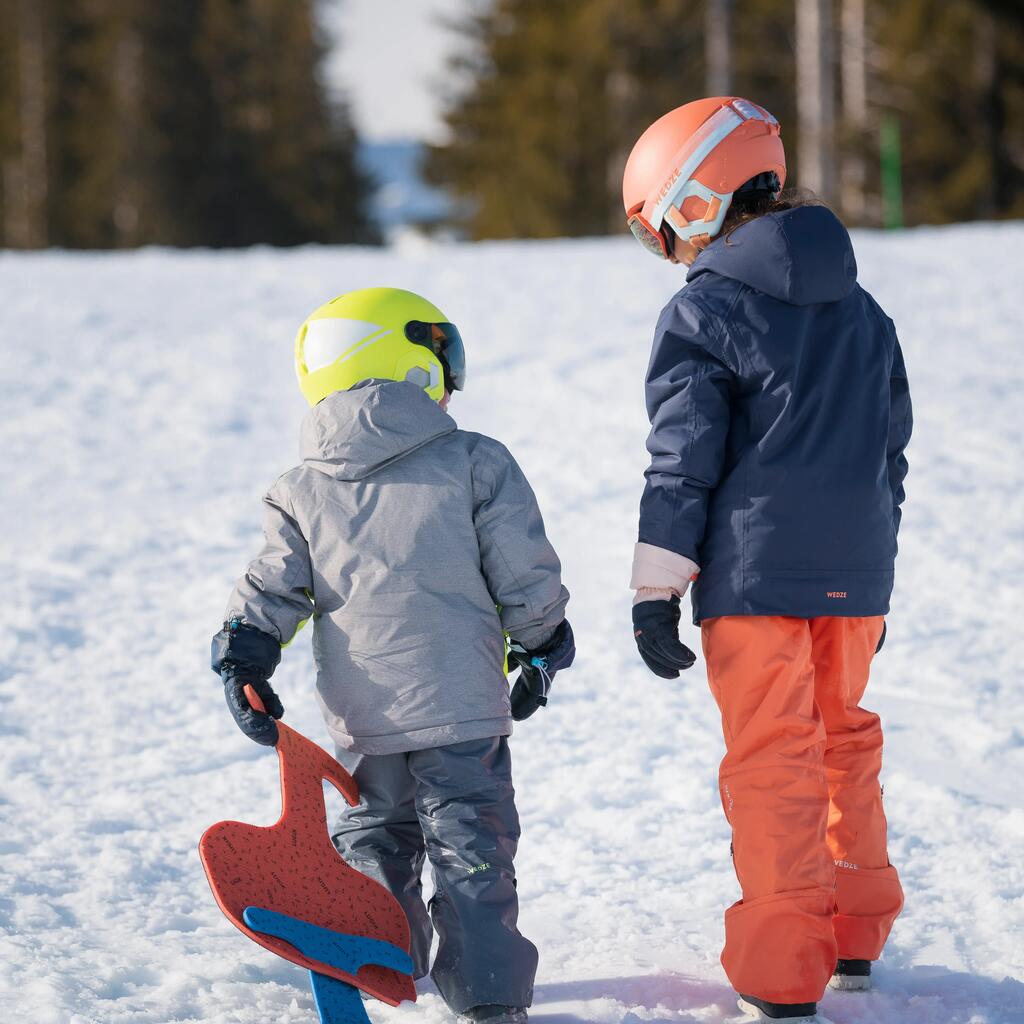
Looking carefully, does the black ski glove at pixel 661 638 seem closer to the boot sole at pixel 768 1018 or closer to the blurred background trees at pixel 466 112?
the boot sole at pixel 768 1018

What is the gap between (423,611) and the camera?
2.48 m

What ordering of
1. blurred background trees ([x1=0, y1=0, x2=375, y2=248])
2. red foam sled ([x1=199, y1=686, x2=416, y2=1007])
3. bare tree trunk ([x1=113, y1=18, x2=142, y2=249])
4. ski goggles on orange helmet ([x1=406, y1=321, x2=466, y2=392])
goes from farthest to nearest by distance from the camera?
blurred background trees ([x1=0, y1=0, x2=375, y2=248])
bare tree trunk ([x1=113, y1=18, x2=142, y2=249])
ski goggles on orange helmet ([x1=406, y1=321, x2=466, y2=392])
red foam sled ([x1=199, y1=686, x2=416, y2=1007])

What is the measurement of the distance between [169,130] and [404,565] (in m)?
29.2

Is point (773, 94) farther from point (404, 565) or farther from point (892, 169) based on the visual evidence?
point (404, 565)

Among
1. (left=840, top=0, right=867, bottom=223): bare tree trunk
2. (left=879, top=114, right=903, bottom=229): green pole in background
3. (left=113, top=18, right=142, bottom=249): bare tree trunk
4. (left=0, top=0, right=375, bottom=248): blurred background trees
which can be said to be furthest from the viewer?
(left=0, top=0, right=375, bottom=248): blurred background trees

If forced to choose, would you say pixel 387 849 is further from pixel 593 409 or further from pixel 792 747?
pixel 593 409

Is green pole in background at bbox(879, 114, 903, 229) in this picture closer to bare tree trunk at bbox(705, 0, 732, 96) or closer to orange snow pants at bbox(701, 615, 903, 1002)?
bare tree trunk at bbox(705, 0, 732, 96)

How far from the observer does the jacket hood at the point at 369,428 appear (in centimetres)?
247

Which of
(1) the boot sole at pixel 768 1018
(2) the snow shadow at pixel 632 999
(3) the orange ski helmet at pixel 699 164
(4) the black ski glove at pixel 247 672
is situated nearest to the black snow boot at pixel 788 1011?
(1) the boot sole at pixel 768 1018

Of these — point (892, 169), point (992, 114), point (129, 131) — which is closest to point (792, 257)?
point (892, 169)

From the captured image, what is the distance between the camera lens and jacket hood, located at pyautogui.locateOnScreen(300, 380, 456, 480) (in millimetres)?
2471

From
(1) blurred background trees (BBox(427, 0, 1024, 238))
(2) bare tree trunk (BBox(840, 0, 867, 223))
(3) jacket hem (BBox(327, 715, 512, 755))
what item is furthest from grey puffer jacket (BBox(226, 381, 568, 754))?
(2) bare tree trunk (BBox(840, 0, 867, 223))

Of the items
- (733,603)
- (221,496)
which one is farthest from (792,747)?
(221,496)

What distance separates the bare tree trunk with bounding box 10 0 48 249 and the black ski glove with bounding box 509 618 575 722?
28885mm
